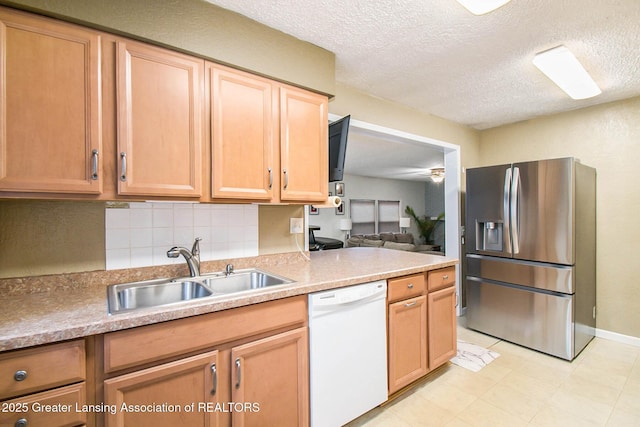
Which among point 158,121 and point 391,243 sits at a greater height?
point 158,121

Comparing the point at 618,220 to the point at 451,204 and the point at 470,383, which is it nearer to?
the point at 451,204

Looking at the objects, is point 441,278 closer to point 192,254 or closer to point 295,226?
point 295,226

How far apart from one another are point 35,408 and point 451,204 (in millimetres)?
3715

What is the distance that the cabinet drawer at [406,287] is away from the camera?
188cm

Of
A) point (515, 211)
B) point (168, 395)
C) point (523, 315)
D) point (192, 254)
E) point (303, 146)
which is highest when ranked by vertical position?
point (303, 146)

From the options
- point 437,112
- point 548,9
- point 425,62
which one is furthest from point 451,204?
point 548,9

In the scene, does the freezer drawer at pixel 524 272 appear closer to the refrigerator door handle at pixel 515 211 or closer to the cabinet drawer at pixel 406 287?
the refrigerator door handle at pixel 515 211

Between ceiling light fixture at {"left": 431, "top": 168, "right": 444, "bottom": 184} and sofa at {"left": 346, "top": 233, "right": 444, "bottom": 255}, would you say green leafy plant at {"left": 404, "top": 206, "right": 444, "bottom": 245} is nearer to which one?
sofa at {"left": 346, "top": 233, "right": 444, "bottom": 255}

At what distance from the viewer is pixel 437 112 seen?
320 cm

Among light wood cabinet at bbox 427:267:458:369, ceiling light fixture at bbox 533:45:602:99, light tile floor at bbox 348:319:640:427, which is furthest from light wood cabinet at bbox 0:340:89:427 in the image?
ceiling light fixture at bbox 533:45:602:99

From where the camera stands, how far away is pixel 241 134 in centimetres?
166

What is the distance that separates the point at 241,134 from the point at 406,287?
4.60ft

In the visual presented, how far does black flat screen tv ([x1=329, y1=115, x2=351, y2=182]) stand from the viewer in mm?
2078

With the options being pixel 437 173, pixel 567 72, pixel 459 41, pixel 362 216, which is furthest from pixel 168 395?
pixel 362 216
